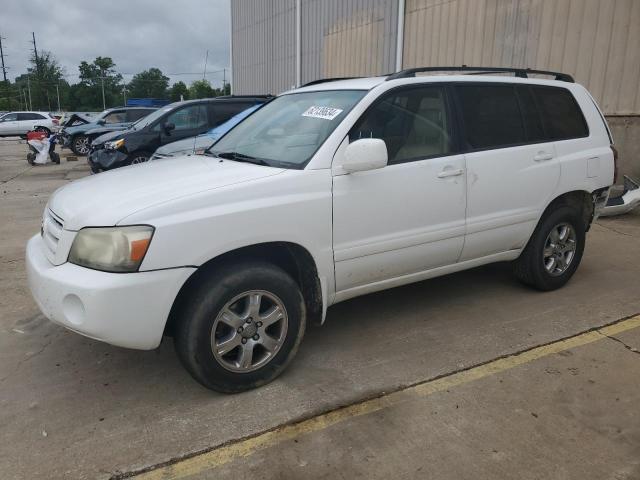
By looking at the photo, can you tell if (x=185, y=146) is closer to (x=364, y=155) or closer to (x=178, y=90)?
(x=364, y=155)

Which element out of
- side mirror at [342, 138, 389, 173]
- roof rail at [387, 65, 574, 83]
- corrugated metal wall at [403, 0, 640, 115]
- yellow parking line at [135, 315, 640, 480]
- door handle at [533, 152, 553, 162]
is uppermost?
corrugated metal wall at [403, 0, 640, 115]

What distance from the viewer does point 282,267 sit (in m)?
3.38

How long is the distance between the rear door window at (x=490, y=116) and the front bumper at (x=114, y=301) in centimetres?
231

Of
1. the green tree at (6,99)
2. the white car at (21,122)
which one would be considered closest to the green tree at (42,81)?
the green tree at (6,99)

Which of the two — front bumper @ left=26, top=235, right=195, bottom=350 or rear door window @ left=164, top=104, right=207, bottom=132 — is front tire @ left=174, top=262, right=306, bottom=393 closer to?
front bumper @ left=26, top=235, right=195, bottom=350

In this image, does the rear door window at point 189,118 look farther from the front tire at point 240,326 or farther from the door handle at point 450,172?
the front tire at point 240,326

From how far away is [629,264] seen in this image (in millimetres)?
5480

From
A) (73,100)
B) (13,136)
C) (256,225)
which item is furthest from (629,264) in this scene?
(73,100)

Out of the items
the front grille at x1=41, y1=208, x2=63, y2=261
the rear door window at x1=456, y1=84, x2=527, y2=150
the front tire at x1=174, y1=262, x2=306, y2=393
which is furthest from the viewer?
the rear door window at x1=456, y1=84, x2=527, y2=150

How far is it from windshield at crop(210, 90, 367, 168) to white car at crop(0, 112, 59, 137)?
1178 inches

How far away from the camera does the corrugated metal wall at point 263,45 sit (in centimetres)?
1834

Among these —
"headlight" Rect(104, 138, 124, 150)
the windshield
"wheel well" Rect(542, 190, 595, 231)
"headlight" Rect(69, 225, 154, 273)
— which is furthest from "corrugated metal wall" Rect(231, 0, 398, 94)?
"headlight" Rect(69, 225, 154, 273)

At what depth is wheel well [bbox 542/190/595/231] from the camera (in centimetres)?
445

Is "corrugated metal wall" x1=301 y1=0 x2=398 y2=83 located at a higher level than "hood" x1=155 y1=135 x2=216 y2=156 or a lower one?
higher
